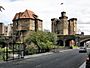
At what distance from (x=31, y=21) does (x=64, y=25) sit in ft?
115

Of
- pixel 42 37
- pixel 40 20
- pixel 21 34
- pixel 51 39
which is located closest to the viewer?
pixel 42 37

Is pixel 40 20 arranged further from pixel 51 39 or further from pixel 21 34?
pixel 51 39

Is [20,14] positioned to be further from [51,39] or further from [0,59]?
[0,59]

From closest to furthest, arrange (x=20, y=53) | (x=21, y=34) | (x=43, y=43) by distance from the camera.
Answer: (x=20, y=53) < (x=43, y=43) < (x=21, y=34)

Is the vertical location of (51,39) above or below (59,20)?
below

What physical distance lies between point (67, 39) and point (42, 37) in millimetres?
77725

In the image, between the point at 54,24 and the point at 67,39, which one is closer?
the point at 67,39

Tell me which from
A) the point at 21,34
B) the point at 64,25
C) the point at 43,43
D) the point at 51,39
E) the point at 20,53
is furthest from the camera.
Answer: the point at 64,25

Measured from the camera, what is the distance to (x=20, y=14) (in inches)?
6358

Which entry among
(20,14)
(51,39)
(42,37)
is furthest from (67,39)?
(42,37)

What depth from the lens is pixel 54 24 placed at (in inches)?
7623

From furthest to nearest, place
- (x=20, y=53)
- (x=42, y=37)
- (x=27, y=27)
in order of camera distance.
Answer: (x=27, y=27), (x=42, y=37), (x=20, y=53)

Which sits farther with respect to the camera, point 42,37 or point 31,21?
point 31,21

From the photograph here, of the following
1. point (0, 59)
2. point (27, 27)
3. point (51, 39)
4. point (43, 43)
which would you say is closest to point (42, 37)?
point (43, 43)
